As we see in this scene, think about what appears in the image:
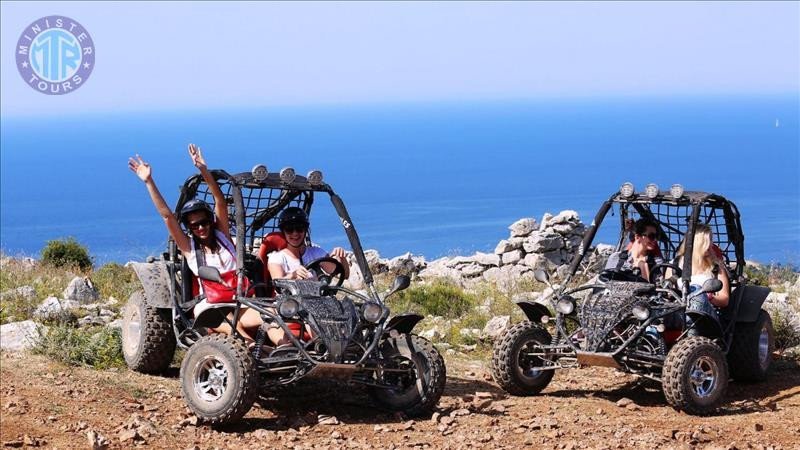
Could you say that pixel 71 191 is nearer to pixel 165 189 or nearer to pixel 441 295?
pixel 165 189

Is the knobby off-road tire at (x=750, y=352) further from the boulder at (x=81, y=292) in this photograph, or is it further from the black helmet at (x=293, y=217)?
the boulder at (x=81, y=292)

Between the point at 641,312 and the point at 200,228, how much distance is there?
149 inches

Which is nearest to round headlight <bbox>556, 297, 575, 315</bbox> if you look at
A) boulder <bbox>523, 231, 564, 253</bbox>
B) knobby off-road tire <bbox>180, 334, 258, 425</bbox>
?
knobby off-road tire <bbox>180, 334, 258, 425</bbox>

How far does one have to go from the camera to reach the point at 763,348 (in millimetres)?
12867

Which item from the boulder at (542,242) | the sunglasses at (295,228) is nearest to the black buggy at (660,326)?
the sunglasses at (295,228)

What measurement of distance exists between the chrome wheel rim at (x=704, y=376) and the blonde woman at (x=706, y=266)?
100 centimetres

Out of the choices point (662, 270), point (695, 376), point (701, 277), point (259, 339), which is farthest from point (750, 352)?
point (259, 339)

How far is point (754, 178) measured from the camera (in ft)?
445

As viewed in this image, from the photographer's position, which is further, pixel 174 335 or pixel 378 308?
pixel 174 335

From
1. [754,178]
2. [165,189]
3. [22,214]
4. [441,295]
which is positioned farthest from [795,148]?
[441,295]

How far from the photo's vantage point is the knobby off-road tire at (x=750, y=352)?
41.6 ft

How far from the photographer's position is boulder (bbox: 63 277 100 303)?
17000 millimetres

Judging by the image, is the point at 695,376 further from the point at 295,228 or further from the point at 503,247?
the point at 503,247

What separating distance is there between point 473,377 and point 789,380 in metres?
3.04
